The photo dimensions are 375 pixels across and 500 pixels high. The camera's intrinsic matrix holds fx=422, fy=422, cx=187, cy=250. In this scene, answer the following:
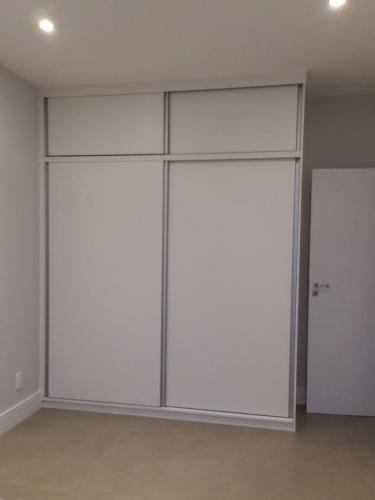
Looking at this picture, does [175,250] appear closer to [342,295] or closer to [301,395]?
[342,295]

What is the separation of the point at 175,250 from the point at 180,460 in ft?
4.82

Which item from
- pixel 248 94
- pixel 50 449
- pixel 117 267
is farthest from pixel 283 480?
pixel 248 94

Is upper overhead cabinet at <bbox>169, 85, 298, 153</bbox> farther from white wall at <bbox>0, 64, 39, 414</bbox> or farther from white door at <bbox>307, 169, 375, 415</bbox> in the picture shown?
white wall at <bbox>0, 64, 39, 414</bbox>

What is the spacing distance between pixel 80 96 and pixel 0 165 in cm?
86

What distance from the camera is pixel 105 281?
3.39 metres

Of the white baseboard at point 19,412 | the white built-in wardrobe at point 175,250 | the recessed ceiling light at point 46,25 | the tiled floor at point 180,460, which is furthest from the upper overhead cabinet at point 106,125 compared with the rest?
the tiled floor at point 180,460

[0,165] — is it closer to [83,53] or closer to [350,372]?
[83,53]

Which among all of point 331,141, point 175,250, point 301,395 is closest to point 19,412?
point 175,250

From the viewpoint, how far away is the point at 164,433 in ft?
10.1

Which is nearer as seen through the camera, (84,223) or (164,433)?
(164,433)

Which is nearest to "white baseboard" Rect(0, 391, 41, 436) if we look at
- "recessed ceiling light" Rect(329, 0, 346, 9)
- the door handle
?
the door handle

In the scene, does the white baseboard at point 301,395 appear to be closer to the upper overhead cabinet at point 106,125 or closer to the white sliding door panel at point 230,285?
the white sliding door panel at point 230,285

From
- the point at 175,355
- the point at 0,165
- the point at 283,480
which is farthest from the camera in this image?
the point at 175,355

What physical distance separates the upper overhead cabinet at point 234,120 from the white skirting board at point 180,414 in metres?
2.01
